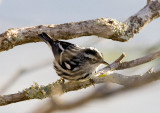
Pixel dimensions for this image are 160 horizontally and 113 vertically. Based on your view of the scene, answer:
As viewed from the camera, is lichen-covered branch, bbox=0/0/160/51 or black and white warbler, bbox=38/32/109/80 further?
black and white warbler, bbox=38/32/109/80

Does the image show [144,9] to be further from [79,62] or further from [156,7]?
[79,62]

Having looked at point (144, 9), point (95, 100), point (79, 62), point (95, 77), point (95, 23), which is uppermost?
point (144, 9)

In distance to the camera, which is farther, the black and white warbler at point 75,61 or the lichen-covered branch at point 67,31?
the black and white warbler at point 75,61

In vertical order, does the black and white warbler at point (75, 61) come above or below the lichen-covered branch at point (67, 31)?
below

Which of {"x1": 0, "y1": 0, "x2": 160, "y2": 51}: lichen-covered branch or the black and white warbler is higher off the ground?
{"x1": 0, "y1": 0, "x2": 160, "y2": 51}: lichen-covered branch

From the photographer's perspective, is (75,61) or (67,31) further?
(75,61)

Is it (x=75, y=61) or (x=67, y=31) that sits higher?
(x=67, y=31)

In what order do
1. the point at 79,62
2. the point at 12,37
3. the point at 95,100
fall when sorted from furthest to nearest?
1. the point at 79,62
2. the point at 12,37
3. the point at 95,100

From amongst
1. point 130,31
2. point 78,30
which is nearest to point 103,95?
point 78,30
